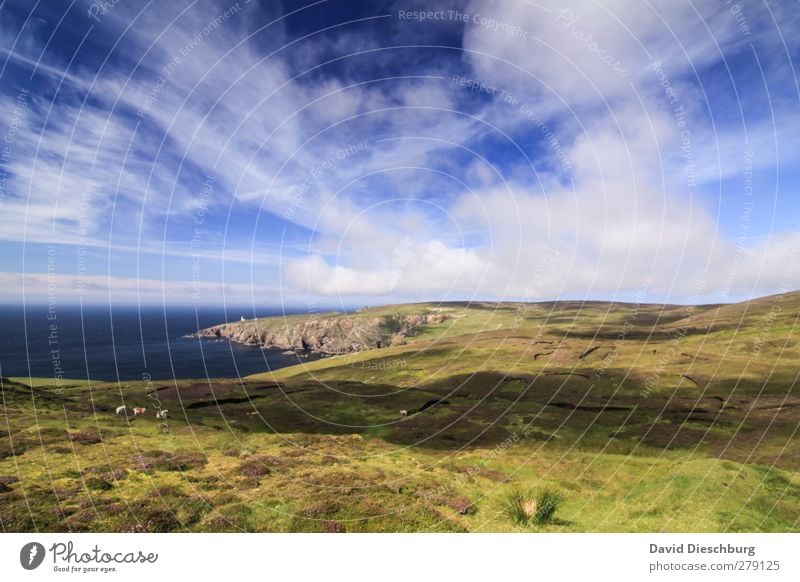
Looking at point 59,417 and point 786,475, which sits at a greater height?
point 59,417

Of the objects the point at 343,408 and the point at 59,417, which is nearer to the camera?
the point at 59,417

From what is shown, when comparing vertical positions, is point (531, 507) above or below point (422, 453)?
above

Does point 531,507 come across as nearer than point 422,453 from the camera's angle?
Yes

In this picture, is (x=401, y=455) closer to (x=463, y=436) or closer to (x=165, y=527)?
(x=463, y=436)
